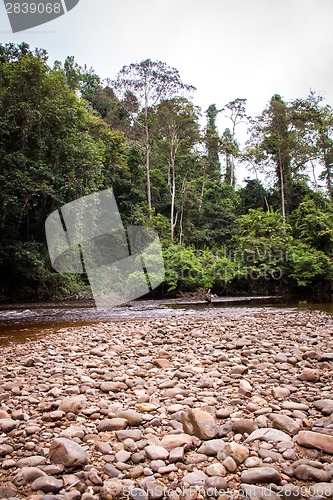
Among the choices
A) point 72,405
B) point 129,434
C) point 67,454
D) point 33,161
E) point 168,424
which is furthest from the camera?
point 33,161

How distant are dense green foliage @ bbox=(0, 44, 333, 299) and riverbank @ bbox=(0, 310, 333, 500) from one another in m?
8.97

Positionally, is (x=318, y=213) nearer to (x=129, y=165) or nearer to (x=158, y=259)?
(x=158, y=259)

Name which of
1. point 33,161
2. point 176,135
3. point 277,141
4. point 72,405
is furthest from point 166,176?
point 72,405

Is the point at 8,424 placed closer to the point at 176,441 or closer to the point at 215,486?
the point at 176,441

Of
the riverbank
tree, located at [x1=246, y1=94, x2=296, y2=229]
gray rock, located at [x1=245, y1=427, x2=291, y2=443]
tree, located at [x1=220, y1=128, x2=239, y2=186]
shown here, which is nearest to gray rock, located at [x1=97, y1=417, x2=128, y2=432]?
the riverbank

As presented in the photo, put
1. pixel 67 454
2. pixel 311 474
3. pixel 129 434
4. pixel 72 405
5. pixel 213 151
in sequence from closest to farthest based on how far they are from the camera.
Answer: pixel 311 474 → pixel 67 454 → pixel 129 434 → pixel 72 405 → pixel 213 151

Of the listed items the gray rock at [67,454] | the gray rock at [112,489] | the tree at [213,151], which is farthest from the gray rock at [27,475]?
the tree at [213,151]

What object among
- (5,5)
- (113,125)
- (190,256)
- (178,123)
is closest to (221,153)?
(178,123)

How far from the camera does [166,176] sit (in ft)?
80.2

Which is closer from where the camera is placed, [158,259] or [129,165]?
A: [158,259]

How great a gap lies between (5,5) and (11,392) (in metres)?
3.97

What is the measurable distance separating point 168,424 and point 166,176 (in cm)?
2310

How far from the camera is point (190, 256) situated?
15.3 m

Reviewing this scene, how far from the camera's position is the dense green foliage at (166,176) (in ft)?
38.5
